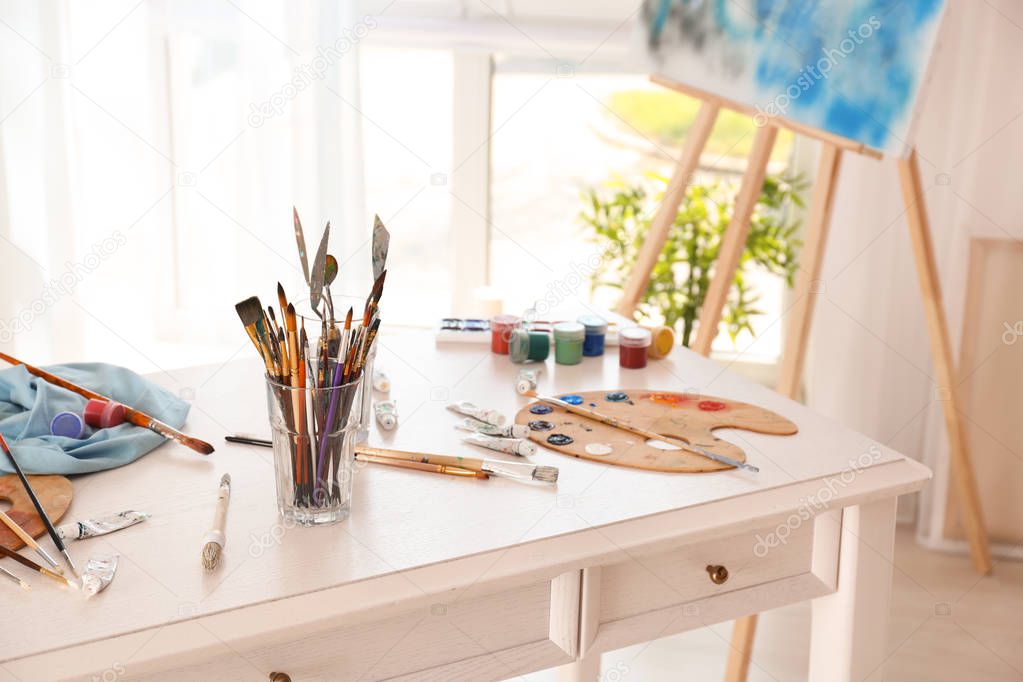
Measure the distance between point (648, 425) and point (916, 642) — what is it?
1184 millimetres

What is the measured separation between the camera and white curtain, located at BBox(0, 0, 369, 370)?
2.85 metres

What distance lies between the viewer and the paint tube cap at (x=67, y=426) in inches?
49.1

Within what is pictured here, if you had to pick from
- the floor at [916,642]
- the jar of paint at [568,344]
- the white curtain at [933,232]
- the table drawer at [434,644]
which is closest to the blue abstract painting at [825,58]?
the white curtain at [933,232]

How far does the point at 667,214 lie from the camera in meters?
2.23

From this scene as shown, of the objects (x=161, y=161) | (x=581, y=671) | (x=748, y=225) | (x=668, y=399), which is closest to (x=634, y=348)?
(x=668, y=399)

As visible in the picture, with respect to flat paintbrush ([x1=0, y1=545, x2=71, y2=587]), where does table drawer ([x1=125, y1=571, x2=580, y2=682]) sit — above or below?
below

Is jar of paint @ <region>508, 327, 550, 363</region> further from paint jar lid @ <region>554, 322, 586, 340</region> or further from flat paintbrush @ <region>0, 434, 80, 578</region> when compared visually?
flat paintbrush @ <region>0, 434, 80, 578</region>

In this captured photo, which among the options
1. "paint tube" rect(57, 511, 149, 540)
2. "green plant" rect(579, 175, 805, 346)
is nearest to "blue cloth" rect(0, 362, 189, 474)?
"paint tube" rect(57, 511, 149, 540)

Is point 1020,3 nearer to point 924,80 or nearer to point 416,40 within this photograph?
point 924,80

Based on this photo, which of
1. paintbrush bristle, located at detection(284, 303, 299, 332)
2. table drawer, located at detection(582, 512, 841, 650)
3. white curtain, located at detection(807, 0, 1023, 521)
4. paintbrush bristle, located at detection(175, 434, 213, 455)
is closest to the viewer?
paintbrush bristle, located at detection(284, 303, 299, 332)

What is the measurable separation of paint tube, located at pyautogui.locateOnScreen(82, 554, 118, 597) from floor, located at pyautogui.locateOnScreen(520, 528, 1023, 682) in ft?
4.07

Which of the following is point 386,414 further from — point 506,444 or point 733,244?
point 733,244

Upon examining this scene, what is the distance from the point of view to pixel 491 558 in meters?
1.02

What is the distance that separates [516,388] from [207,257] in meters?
1.97
